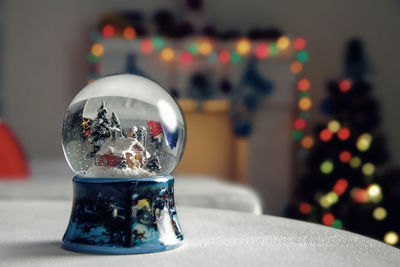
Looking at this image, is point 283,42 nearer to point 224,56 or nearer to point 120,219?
point 224,56

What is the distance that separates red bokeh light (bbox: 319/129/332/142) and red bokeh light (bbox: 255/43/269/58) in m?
0.78

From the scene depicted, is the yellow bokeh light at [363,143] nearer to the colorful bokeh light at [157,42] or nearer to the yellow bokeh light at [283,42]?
the yellow bokeh light at [283,42]

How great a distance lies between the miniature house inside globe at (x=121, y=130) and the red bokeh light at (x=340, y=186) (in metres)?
2.84

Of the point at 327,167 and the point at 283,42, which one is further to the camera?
the point at 283,42

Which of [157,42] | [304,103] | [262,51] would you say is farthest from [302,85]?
[157,42]

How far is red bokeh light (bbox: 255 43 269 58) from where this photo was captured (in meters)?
3.89

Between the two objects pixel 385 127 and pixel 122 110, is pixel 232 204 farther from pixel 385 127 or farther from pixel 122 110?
pixel 385 127

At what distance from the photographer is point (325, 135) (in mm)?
3463

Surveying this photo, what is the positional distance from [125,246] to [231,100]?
332 centimetres

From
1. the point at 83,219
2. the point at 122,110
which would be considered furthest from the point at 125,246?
the point at 122,110

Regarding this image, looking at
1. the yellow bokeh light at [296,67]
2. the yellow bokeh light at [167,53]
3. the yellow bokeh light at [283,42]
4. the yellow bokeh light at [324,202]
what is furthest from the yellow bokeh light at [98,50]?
the yellow bokeh light at [324,202]

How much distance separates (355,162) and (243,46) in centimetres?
120

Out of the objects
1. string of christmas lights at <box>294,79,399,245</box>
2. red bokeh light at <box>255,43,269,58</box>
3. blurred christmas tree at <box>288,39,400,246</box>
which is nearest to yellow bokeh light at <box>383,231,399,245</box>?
blurred christmas tree at <box>288,39,400,246</box>

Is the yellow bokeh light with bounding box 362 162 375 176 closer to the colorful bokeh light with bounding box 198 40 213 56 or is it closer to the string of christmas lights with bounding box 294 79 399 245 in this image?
the string of christmas lights with bounding box 294 79 399 245
